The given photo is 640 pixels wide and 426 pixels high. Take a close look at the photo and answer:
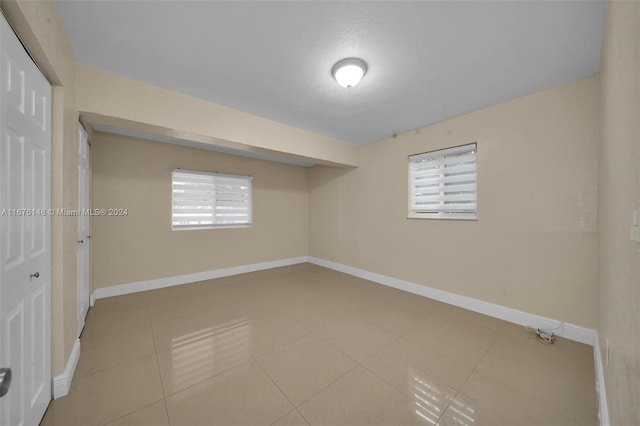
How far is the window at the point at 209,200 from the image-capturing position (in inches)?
152

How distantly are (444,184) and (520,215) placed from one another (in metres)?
0.94

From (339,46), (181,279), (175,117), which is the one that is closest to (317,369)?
(339,46)

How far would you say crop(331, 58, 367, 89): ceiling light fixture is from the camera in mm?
1890

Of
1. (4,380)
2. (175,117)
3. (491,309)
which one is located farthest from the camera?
(491,309)

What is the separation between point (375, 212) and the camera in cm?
402

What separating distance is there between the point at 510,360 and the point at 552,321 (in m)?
0.84

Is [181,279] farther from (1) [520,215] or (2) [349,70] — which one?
(1) [520,215]

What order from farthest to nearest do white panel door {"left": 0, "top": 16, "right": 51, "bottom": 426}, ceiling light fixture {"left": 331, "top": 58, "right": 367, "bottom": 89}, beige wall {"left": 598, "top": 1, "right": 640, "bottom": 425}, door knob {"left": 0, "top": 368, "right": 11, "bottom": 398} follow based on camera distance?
ceiling light fixture {"left": 331, "top": 58, "right": 367, "bottom": 89} < white panel door {"left": 0, "top": 16, "right": 51, "bottom": 426} < beige wall {"left": 598, "top": 1, "right": 640, "bottom": 425} < door knob {"left": 0, "top": 368, "right": 11, "bottom": 398}

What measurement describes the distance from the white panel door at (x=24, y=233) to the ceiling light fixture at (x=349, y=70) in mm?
1849

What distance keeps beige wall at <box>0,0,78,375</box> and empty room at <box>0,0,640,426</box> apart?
2cm

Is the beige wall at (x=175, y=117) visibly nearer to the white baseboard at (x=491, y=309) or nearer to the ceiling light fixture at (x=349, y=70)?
the ceiling light fixture at (x=349, y=70)

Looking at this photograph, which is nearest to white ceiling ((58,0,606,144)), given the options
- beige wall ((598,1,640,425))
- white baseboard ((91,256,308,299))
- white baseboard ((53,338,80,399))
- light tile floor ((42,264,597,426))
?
beige wall ((598,1,640,425))

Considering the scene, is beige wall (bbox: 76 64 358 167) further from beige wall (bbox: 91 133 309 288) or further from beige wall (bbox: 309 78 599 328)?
beige wall (bbox: 309 78 599 328)

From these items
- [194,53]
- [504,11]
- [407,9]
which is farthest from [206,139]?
[504,11]
